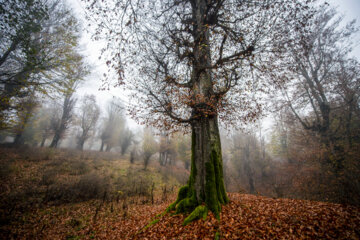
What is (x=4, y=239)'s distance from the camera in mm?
4457

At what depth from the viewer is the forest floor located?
310 centimetres

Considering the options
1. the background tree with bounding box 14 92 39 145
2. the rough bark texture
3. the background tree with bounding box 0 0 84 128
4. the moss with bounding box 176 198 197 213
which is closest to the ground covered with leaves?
the moss with bounding box 176 198 197 213

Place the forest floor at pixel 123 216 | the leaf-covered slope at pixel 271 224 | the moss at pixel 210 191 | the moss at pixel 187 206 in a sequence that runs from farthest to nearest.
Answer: the moss at pixel 187 206
the moss at pixel 210 191
the forest floor at pixel 123 216
the leaf-covered slope at pixel 271 224

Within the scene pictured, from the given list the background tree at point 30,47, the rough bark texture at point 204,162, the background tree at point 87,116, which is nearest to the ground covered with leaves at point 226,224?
the rough bark texture at point 204,162

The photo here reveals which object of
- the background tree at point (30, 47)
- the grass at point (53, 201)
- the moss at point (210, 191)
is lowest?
the grass at point (53, 201)

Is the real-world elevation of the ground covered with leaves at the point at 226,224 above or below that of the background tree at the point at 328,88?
below

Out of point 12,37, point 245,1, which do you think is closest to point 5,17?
point 12,37

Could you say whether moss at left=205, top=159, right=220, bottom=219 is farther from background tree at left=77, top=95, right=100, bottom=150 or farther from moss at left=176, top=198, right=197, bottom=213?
background tree at left=77, top=95, right=100, bottom=150

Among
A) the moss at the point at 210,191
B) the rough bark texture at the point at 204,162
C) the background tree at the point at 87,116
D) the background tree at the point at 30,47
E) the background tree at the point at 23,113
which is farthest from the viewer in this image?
the background tree at the point at 87,116

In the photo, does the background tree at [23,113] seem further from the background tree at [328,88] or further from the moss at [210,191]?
the background tree at [328,88]

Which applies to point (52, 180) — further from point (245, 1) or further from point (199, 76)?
point (245, 1)

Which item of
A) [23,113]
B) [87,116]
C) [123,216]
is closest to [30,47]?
[23,113]

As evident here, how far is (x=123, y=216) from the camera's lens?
6320 millimetres

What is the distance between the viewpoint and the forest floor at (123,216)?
3102 mm
